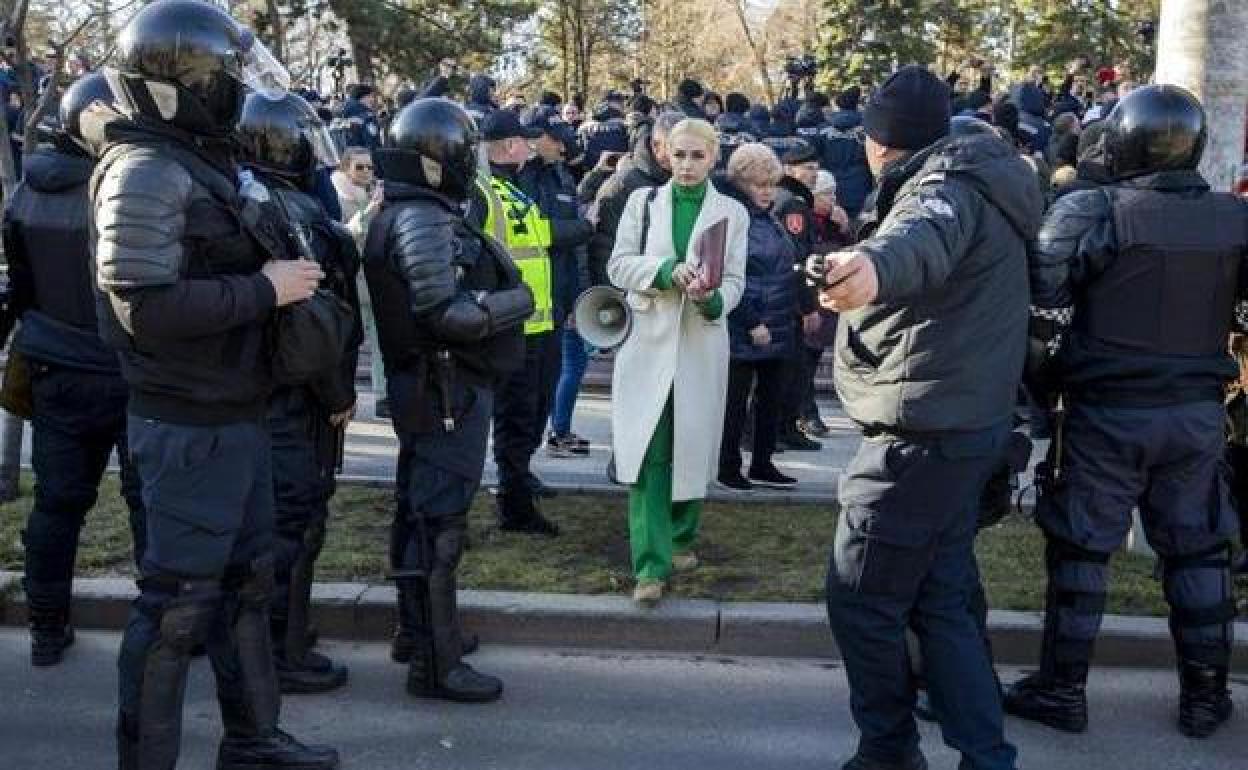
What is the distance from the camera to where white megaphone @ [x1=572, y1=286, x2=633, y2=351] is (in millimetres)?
5566

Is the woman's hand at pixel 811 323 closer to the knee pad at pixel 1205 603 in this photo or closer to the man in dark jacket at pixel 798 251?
the man in dark jacket at pixel 798 251

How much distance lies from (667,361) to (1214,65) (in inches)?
A: 110

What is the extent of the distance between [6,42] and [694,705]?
16.9 ft

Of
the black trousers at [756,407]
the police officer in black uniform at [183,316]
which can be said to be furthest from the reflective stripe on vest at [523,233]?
the police officer in black uniform at [183,316]

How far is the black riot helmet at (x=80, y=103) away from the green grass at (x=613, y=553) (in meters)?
1.92

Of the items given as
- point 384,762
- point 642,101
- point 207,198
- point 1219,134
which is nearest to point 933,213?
point 207,198

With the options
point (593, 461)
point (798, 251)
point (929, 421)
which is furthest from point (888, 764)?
point (798, 251)

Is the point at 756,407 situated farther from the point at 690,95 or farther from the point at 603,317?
the point at 690,95

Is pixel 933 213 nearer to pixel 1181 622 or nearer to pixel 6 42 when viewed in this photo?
pixel 1181 622

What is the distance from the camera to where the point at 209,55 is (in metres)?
3.65

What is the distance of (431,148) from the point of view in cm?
461

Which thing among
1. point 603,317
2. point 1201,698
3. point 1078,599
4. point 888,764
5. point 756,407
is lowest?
point 888,764

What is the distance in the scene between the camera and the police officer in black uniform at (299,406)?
464 centimetres

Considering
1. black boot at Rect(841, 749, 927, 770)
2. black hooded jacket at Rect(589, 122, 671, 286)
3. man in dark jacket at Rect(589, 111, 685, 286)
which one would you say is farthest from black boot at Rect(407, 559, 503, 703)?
black hooded jacket at Rect(589, 122, 671, 286)
